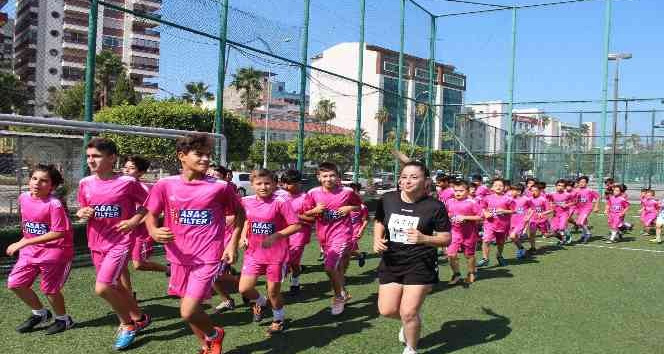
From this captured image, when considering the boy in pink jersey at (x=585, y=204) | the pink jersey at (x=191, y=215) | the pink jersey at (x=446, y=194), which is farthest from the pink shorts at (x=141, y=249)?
the boy in pink jersey at (x=585, y=204)

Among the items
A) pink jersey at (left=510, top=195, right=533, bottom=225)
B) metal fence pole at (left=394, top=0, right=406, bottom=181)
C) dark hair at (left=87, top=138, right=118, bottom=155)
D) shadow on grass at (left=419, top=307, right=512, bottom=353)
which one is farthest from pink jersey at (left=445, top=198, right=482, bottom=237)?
metal fence pole at (left=394, top=0, right=406, bottom=181)

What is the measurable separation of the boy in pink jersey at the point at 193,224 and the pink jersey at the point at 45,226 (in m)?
1.22

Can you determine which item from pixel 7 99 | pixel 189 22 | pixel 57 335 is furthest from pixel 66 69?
pixel 57 335

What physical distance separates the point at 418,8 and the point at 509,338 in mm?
15890

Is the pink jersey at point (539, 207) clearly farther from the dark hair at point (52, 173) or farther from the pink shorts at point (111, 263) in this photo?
the dark hair at point (52, 173)

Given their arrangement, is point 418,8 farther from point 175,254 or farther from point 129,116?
point 129,116

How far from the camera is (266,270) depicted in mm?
5246

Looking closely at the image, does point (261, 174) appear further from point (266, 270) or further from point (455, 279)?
point (455, 279)

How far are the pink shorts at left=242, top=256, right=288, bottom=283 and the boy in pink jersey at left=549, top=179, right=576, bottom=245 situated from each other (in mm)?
9712

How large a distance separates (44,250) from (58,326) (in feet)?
2.37

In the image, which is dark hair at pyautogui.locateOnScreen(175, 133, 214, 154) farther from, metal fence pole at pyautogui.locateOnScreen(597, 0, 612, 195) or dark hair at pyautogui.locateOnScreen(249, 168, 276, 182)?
metal fence pole at pyautogui.locateOnScreen(597, 0, 612, 195)

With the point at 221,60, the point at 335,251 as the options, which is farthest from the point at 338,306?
the point at 221,60

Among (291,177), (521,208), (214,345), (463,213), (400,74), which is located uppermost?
(400,74)

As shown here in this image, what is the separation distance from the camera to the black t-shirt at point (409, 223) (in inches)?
166
